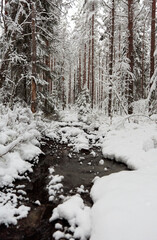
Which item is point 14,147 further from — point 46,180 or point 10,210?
point 10,210

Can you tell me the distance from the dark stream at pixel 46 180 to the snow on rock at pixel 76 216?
12 centimetres

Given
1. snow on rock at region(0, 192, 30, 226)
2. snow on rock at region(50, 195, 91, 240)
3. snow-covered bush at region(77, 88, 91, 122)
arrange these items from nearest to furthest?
snow on rock at region(50, 195, 91, 240) → snow on rock at region(0, 192, 30, 226) → snow-covered bush at region(77, 88, 91, 122)

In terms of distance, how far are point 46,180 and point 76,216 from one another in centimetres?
179

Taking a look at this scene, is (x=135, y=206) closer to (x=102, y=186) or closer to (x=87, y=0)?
(x=102, y=186)

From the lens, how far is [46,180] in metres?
4.52

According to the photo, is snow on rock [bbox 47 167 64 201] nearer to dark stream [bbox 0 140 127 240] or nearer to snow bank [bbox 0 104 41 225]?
dark stream [bbox 0 140 127 240]

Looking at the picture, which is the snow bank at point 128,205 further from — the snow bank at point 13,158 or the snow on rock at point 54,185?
the snow bank at point 13,158

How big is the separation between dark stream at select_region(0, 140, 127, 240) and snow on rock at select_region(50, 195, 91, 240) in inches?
4.7

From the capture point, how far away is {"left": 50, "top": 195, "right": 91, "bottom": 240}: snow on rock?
2600 mm

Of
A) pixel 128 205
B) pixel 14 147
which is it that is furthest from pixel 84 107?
pixel 128 205

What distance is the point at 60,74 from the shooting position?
26781 millimetres

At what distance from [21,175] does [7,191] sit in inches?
34.6

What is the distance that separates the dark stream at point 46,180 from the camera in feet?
8.98

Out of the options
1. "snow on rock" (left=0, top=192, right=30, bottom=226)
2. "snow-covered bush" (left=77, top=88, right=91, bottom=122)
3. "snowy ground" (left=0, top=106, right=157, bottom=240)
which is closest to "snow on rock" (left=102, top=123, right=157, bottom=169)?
"snowy ground" (left=0, top=106, right=157, bottom=240)
